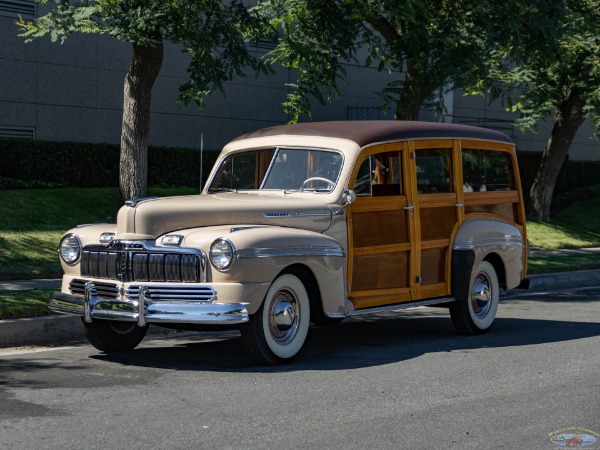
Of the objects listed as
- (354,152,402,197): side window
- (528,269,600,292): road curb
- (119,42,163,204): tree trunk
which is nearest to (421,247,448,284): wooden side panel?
(354,152,402,197): side window

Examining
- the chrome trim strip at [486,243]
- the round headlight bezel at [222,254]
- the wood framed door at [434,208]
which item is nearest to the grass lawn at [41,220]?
the wood framed door at [434,208]

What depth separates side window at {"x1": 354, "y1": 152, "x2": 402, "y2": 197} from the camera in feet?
33.1

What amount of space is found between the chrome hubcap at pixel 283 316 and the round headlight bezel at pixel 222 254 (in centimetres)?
61

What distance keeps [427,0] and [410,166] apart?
8.35 meters

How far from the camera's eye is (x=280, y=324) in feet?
29.5

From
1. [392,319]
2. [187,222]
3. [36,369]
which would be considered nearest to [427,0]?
[392,319]

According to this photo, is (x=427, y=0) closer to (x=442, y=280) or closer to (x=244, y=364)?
(x=442, y=280)

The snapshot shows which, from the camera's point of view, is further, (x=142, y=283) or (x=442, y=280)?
(x=442, y=280)

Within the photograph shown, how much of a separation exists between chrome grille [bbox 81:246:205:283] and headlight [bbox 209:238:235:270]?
0.10m

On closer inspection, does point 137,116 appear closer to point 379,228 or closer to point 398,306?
point 379,228

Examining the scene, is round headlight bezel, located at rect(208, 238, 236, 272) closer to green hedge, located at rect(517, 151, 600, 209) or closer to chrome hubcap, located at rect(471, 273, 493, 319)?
chrome hubcap, located at rect(471, 273, 493, 319)

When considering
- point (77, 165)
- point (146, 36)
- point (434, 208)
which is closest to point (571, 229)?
point (77, 165)

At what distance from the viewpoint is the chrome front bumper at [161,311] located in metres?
8.38

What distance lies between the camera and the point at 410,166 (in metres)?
10.6
